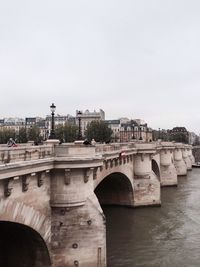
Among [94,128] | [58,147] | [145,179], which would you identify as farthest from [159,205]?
[94,128]

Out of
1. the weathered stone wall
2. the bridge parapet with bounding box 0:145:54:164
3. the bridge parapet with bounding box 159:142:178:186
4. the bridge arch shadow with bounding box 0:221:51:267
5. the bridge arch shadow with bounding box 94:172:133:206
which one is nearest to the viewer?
the bridge parapet with bounding box 0:145:54:164

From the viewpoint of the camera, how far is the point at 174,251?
27375 millimetres

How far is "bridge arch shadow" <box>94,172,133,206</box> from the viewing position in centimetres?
4299

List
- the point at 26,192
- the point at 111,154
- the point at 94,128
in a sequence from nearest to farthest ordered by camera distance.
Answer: the point at 26,192 < the point at 111,154 < the point at 94,128

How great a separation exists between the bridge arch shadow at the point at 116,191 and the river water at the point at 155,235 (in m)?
1.14

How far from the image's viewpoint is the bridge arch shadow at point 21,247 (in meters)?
19.7

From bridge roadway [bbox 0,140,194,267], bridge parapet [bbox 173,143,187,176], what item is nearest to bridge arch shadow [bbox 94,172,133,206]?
bridge roadway [bbox 0,140,194,267]

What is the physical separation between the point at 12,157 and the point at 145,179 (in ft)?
98.6

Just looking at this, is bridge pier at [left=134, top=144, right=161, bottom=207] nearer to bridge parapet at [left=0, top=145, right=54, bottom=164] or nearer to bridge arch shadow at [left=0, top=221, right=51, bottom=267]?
bridge arch shadow at [left=0, top=221, right=51, bottom=267]

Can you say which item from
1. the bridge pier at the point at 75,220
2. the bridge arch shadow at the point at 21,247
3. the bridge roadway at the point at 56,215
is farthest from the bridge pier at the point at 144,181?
the bridge arch shadow at the point at 21,247

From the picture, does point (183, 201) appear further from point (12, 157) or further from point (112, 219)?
point (12, 157)

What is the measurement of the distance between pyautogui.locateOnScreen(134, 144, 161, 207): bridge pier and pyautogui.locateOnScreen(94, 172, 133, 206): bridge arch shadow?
0.84 metres

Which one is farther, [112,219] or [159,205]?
[159,205]

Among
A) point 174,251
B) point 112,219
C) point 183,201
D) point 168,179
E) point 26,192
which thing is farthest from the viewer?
point 168,179
